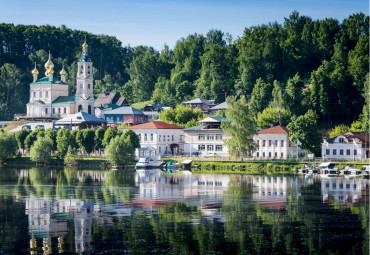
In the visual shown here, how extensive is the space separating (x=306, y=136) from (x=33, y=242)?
5957 cm

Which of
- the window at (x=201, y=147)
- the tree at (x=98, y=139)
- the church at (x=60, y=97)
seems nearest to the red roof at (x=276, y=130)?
the window at (x=201, y=147)

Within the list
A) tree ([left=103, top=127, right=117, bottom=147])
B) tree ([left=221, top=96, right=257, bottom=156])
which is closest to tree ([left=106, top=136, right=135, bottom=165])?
tree ([left=103, top=127, right=117, bottom=147])

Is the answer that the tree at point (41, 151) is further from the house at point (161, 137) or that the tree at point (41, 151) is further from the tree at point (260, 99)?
the tree at point (260, 99)

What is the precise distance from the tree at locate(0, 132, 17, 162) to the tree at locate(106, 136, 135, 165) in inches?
693

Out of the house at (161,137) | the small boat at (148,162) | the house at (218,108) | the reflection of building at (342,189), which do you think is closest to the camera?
the reflection of building at (342,189)

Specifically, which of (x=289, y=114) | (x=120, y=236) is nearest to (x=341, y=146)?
(x=289, y=114)

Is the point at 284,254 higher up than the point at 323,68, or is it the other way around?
the point at 323,68

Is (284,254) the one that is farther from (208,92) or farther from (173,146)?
(208,92)

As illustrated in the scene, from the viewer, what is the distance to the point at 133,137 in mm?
109125

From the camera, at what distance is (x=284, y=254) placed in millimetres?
39125

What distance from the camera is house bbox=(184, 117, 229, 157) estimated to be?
367ft

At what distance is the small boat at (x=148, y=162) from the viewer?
10150cm

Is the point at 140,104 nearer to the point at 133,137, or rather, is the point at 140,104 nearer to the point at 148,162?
the point at 133,137

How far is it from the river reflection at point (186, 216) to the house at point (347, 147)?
20740mm
